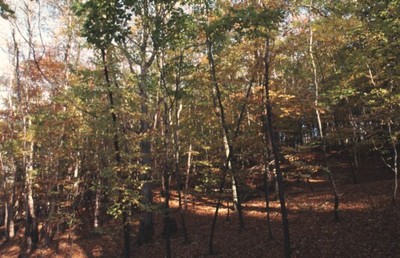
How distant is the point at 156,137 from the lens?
38.6ft

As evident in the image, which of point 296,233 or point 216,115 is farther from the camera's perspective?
point 216,115

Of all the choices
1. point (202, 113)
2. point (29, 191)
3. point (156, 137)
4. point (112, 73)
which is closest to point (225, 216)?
point (202, 113)

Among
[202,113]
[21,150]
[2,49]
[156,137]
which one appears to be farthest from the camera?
[2,49]

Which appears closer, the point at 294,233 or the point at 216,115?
the point at 294,233

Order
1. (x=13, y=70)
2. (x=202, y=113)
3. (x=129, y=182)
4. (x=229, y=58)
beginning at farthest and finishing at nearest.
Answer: (x=13, y=70) < (x=202, y=113) < (x=229, y=58) < (x=129, y=182)

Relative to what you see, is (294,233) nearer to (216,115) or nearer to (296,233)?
(296,233)

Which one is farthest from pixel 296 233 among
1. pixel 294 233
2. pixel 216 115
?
pixel 216 115

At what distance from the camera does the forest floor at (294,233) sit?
11.4 meters

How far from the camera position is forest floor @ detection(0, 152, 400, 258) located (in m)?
11.4

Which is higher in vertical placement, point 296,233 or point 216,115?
point 216,115

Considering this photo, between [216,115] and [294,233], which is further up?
[216,115]

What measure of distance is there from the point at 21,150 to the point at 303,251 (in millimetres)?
14922

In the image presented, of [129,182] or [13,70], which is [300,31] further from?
[13,70]

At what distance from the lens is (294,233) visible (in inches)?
519
